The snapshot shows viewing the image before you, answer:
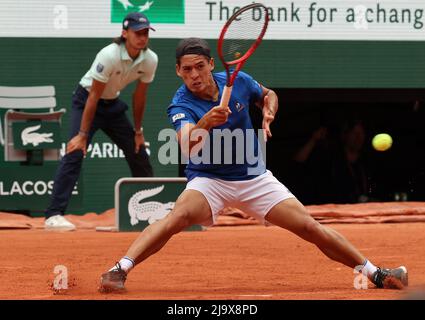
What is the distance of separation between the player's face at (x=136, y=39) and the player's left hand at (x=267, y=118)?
3835mm

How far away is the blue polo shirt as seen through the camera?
574 centimetres

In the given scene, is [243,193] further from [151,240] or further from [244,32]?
[244,32]

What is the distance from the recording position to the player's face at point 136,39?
9633mm

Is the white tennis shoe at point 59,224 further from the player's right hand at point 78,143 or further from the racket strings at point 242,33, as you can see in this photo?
the racket strings at point 242,33

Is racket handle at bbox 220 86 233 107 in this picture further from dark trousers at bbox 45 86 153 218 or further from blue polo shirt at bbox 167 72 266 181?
dark trousers at bbox 45 86 153 218

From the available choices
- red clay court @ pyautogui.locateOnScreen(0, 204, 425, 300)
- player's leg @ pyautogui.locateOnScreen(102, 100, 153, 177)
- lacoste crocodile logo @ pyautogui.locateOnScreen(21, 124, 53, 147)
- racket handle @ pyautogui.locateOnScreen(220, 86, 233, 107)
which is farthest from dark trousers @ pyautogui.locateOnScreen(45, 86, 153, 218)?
racket handle @ pyautogui.locateOnScreen(220, 86, 233, 107)

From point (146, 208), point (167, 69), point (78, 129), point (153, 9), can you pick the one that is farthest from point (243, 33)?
point (167, 69)

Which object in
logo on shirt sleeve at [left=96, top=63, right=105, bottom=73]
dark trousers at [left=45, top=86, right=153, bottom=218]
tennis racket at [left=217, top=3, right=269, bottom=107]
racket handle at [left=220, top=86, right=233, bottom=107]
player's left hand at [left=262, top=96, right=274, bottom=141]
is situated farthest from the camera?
dark trousers at [left=45, top=86, right=153, bottom=218]

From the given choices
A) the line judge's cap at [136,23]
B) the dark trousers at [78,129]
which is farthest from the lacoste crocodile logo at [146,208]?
the line judge's cap at [136,23]

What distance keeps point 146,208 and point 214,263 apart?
279cm

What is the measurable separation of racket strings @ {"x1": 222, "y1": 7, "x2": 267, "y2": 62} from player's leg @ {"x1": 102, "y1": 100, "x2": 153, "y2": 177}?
4243mm

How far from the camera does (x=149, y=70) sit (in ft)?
32.7

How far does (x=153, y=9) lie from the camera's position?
11.9 m

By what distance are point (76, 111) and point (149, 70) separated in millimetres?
850
